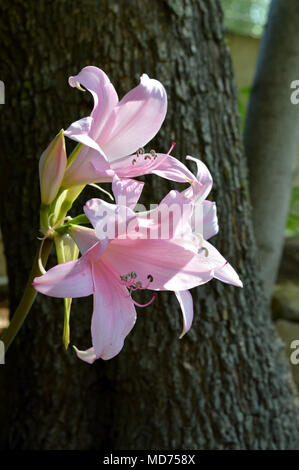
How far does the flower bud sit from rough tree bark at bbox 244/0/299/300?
1607mm

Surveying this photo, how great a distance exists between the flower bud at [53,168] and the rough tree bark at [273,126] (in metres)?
1.61

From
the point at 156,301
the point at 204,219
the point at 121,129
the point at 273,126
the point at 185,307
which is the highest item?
the point at 273,126

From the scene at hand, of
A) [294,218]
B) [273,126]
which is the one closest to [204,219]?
[273,126]

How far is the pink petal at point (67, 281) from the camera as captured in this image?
1.68 feet

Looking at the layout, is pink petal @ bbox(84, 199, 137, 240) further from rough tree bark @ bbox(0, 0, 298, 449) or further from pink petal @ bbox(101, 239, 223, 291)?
rough tree bark @ bbox(0, 0, 298, 449)

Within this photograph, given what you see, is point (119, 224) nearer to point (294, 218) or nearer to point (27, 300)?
point (27, 300)

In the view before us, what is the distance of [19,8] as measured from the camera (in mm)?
1406

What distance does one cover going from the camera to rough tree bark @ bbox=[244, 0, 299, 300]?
6.63ft

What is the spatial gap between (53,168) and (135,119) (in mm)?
121

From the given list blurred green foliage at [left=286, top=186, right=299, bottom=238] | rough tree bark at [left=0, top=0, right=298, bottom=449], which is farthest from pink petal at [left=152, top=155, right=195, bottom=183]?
blurred green foliage at [left=286, top=186, right=299, bottom=238]

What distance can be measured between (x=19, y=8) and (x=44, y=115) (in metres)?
0.29

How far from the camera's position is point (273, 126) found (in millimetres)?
2064
